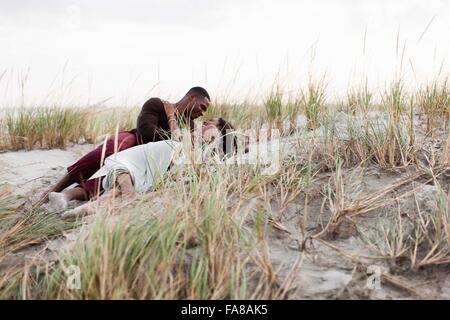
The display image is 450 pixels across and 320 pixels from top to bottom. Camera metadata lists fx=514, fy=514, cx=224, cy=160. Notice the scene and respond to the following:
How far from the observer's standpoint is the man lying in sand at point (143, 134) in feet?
13.0

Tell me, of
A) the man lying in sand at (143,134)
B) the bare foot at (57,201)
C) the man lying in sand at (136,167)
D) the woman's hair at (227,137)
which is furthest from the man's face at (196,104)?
the bare foot at (57,201)

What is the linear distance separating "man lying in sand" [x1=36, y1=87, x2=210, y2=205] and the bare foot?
15 cm

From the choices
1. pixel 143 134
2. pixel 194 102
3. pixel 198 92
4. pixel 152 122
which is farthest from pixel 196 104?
pixel 143 134

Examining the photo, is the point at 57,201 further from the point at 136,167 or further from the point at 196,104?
the point at 196,104

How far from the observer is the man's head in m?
4.39

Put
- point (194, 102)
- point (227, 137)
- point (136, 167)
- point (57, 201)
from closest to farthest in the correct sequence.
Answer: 1. point (57, 201)
2. point (136, 167)
3. point (227, 137)
4. point (194, 102)

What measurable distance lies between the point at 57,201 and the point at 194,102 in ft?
4.75

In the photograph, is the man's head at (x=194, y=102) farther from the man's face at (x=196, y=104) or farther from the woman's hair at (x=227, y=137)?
the woman's hair at (x=227, y=137)

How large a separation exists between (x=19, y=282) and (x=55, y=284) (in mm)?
216

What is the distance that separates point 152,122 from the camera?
419 cm
